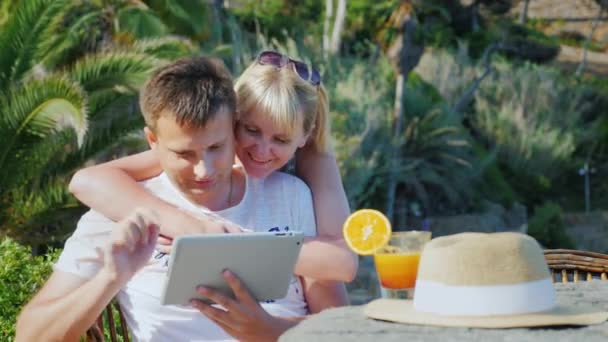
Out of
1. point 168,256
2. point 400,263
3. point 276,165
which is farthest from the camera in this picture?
point 276,165

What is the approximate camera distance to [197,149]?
8.41ft

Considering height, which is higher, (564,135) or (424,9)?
(424,9)

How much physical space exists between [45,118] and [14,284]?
4886 mm

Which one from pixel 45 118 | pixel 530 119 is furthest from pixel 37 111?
pixel 530 119

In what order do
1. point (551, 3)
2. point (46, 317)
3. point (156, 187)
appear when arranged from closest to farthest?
point (46, 317) < point (156, 187) < point (551, 3)

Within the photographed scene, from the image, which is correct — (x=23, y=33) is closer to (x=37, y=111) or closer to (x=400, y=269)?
(x=37, y=111)

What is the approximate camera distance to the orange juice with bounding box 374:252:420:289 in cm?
201

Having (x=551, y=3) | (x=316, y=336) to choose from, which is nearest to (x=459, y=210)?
(x=316, y=336)

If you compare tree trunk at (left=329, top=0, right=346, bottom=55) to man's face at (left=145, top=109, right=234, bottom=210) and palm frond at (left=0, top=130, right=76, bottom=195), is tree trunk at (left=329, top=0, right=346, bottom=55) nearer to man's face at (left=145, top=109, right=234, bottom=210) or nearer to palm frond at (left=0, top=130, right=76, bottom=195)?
palm frond at (left=0, top=130, right=76, bottom=195)

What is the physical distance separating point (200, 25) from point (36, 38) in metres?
A: 6.83

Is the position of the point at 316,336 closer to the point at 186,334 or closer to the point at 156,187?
the point at 186,334

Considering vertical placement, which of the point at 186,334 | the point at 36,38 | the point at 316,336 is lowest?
the point at 186,334

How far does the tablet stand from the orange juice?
23cm

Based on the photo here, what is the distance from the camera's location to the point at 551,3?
31625 mm
